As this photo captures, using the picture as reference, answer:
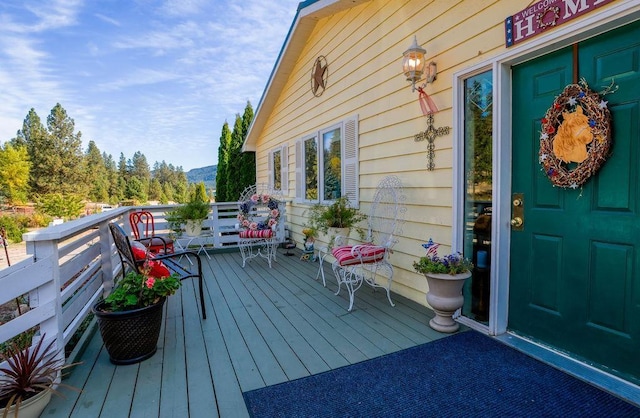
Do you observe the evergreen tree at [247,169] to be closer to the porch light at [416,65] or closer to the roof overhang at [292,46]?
the roof overhang at [292,46]

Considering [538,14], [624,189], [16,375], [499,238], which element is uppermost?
[538,14]

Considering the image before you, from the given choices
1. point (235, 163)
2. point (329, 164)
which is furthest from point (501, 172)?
point (235, 163)

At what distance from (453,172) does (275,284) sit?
2.40 m

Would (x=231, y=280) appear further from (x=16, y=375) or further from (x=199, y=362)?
(x=16, y=375)

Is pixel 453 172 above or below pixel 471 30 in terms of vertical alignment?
below

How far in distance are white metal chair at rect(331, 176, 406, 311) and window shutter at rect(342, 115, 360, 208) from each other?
58 centimetres

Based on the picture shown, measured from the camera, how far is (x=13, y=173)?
26188 millimetres

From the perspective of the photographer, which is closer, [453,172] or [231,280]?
[453,172]

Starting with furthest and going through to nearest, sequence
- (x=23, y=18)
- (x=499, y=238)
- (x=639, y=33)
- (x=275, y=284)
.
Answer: (x=23, y=18), (x=275, y=284), (x=499, y=238), (x=639, y=33)

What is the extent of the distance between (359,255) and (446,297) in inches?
35.4

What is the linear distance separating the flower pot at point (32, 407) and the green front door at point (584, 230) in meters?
2.97

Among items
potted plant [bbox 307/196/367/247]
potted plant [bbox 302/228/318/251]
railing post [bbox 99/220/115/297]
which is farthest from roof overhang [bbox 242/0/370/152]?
railing post [bbox 99/220/115/297]

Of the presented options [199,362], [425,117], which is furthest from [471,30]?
[199,362]

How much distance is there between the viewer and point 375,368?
2.09m
